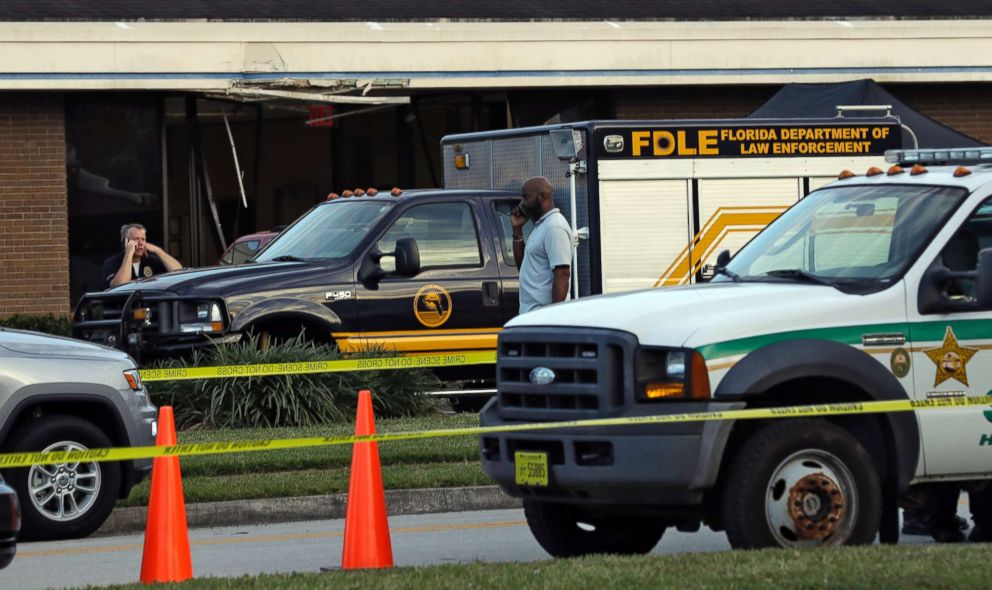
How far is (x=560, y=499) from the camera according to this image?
802 centimetres

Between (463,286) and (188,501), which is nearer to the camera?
(188,501)

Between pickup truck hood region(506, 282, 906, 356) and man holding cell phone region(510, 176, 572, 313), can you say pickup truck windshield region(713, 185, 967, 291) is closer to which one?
pickup truck hood region(506, 282, 906, 356)

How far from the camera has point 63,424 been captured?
10625 millimetres

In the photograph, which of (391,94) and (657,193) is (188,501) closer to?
(657,193)

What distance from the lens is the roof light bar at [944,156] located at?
929 centimetres

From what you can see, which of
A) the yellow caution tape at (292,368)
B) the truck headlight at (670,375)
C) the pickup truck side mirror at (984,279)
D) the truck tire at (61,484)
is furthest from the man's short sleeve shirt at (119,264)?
the pickup truck side mirror at (984,279)

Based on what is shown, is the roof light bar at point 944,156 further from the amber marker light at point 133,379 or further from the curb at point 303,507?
the amber marker light at point 133,379

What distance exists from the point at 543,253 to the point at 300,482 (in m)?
2.28

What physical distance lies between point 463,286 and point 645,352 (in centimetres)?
781

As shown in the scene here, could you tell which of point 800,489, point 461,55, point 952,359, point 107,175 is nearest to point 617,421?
point 800,489

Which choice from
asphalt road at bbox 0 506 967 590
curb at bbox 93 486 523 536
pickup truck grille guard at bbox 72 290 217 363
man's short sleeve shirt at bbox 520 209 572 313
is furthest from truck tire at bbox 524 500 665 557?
pickup truck grille guard at bbox 72 290 217 363

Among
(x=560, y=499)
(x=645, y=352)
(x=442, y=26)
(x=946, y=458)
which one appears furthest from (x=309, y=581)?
(x=442, y=26)

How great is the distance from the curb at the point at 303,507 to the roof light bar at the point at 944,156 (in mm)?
3761

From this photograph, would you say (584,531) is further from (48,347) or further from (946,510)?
(48,347)
